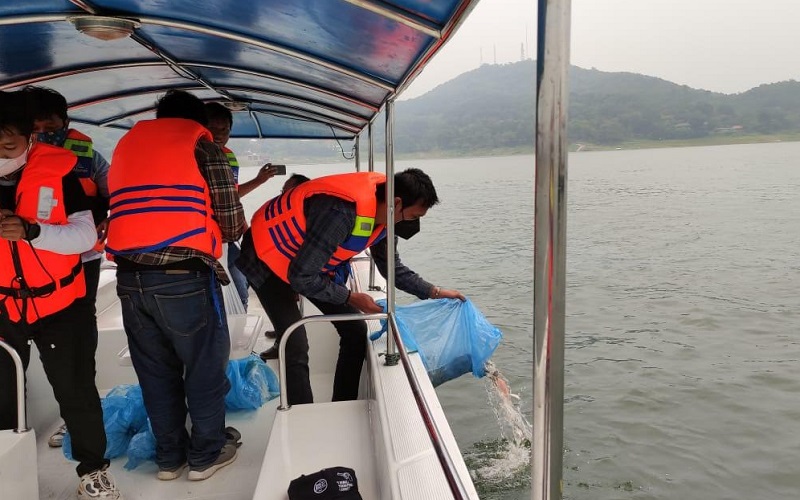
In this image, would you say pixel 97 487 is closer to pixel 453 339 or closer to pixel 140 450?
pixel 140 450

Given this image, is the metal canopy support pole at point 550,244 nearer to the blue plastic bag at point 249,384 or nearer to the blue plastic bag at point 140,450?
the blue plastic bag at point 140,450

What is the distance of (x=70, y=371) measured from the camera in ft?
7.23

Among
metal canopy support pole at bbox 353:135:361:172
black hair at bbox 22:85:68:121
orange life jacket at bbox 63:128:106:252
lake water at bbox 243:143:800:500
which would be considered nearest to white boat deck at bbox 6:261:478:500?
orange life jacket at bbox 63:128:106:252

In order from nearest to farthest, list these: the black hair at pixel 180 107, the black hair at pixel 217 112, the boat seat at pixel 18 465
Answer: the boat seat at pixel 18 465 → the black hair at pixel 180 107 → the black hair at pixel 217 112

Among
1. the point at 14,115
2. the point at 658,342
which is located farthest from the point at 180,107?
the point at 658,342

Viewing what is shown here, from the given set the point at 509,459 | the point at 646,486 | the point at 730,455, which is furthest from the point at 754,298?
the point at 509,459

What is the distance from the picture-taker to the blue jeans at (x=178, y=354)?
2.19 metres

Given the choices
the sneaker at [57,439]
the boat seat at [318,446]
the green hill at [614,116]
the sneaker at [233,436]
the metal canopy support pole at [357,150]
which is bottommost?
the sneaker at [57,439]

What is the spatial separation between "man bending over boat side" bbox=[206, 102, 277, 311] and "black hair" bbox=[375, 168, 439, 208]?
710mm

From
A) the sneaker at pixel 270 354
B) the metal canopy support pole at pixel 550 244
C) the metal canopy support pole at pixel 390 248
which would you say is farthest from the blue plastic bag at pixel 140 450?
the metal canopy support pole at pixel 550 244

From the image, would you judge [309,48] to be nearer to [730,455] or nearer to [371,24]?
[371,24]

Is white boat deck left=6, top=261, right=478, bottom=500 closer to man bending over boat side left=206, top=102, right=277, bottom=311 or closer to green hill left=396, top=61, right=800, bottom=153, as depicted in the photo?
man bending over boat side left=206, top=102, right=277, bottom=311

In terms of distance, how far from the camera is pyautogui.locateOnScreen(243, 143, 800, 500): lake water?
711 cm

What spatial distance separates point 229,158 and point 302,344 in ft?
5.70
